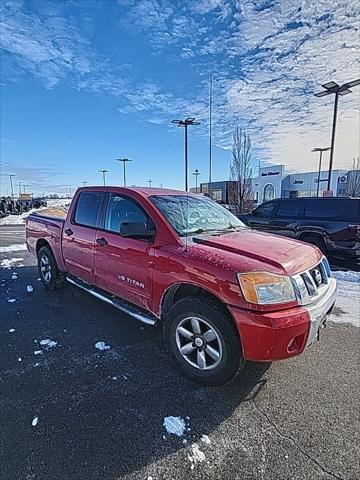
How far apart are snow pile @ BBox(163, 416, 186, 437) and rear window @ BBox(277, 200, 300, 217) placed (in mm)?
7668

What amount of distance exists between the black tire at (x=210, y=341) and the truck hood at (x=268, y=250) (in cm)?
55

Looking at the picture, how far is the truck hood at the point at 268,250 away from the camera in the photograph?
257cm

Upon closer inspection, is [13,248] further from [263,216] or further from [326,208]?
[326,208]

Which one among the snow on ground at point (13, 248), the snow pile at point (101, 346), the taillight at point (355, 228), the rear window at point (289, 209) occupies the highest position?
the rear window at point (289, 209)

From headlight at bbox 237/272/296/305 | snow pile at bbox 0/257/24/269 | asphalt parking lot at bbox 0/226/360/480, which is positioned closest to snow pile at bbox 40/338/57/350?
asphalt parking lot at bbox 0/226/360/480

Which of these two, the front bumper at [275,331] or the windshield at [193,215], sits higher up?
the windshield at [193,215]

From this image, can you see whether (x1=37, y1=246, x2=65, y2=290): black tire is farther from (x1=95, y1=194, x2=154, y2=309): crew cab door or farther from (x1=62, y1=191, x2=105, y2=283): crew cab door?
(x1=95, y1=194, x2=154, y2=309): crew cab door

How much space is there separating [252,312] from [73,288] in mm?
4272

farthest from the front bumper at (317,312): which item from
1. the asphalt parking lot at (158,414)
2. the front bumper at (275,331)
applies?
the asphalt parking lot at (158,414)

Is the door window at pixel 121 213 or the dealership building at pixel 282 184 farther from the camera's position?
the dealership building at pixel 282 184

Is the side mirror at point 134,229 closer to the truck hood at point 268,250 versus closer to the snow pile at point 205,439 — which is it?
the truck hood at point 268,250

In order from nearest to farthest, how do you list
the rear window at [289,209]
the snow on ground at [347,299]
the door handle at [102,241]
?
the door handle at [102,241] → the snow on ground at [347,299] → the rear window at [289,209]

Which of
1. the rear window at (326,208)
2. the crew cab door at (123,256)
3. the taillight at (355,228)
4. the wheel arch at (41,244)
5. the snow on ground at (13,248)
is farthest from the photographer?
the snow on ground at (13,248)

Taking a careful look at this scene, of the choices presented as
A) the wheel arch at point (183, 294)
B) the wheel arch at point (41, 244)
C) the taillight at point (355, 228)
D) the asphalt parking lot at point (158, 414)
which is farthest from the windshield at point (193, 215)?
the taillight at point (355, 228)
